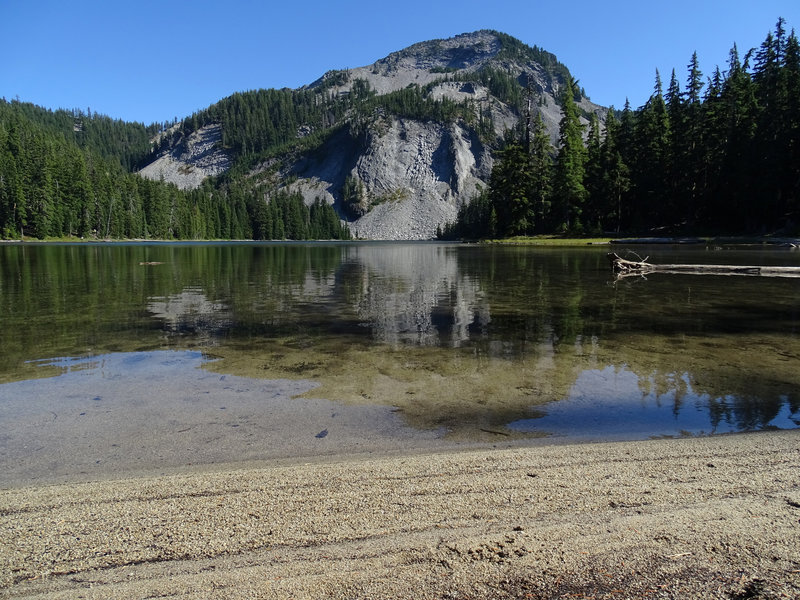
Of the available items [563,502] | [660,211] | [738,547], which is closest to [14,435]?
[563,502]

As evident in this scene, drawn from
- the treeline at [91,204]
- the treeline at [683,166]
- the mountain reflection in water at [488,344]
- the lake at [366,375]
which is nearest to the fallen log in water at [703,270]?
the mountain reflection in water at [488,344]

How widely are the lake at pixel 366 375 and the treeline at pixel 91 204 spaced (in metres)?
114

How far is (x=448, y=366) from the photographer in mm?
9633

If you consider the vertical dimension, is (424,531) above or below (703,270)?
below

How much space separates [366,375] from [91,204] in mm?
134483

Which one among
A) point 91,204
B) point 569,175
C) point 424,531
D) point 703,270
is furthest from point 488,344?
point 91,204

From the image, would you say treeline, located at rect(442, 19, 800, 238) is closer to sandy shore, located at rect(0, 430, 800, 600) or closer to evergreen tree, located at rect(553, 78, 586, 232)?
evergreen tree, located at rect(553, 78, 586, 232)

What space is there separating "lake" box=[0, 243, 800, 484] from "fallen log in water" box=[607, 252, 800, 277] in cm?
664

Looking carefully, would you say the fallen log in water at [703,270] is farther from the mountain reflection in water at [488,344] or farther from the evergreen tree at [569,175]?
the evergreen tree at [569,175]

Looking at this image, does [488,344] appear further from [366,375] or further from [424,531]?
[424,531]

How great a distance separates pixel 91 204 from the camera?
118188mm

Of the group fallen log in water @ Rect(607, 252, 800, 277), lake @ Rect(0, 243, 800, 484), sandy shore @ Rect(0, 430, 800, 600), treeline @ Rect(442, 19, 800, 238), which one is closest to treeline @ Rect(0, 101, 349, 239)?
treeline @ Rect(442, 19, 800, 238)

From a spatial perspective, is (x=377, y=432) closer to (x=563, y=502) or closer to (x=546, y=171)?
(x=563, y=502)

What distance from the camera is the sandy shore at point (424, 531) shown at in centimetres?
306
